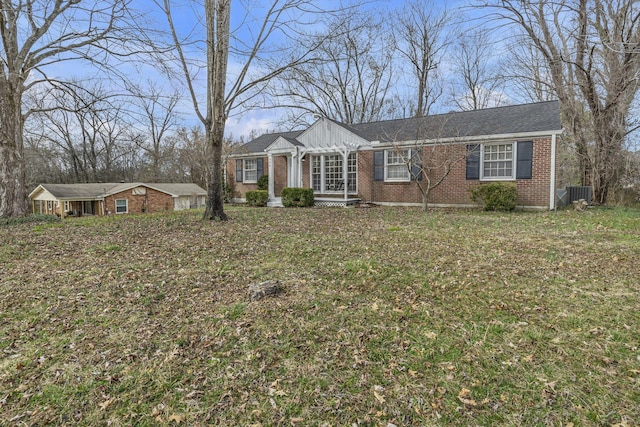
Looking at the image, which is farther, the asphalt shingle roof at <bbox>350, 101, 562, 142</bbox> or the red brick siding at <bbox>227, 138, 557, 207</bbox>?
the asphalt shingle roof at <bbox>350, 101, 562, 142</bbox>

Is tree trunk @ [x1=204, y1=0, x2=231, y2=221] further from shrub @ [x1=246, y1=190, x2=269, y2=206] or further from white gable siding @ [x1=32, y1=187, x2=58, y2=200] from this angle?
white gable siding @ [x1=32, y1=187, x2=58, y2=200]

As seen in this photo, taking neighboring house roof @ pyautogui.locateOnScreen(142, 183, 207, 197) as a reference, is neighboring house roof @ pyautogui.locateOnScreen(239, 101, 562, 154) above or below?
above

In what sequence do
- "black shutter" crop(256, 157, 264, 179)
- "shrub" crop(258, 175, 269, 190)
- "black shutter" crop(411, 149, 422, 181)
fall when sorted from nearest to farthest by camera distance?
"black shutter" crop(411, 149, 422, 181)
"shrub" crop(258, 175, 269, 190)
"black shutter" crop(256, 157, 264, 179)

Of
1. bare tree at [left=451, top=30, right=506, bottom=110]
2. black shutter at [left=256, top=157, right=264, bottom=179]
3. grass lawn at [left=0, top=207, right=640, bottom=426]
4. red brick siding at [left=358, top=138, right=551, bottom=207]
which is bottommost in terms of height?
grass lawn at [left=0, top=207, right=640, bottom=426]

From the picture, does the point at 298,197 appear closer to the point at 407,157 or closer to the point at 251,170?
the point at 251,170

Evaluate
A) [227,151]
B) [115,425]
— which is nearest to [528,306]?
[115,425]

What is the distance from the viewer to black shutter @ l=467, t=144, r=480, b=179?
499 inches

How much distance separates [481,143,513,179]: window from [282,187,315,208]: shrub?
23.1 feet

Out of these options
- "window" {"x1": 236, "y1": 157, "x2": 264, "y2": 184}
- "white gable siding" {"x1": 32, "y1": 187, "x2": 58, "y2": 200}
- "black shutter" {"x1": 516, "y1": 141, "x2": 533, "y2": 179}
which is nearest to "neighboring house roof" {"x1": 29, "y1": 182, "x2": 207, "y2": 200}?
"white gable siding" {"x1": 32, "y1": 187, "x2": 58, "y2": 200}

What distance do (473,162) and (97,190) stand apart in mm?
24666

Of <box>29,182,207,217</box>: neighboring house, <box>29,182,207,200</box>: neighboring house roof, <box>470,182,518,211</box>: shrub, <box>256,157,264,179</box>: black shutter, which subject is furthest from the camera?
<box>29,182,207,217</box>: neighboring house

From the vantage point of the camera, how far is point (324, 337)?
3107mm

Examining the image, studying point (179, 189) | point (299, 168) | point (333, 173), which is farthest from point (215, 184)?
point (179, 189)

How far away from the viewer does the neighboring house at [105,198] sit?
2275 centimetres
